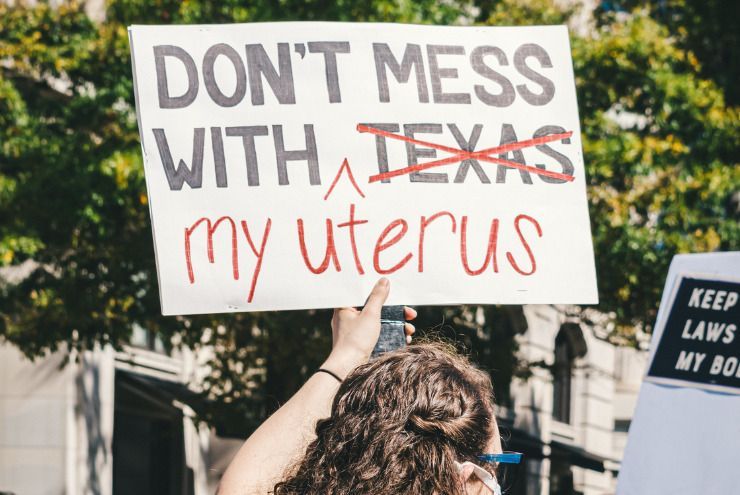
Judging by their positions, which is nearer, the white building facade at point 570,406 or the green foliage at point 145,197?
the green foliage at point 145,197

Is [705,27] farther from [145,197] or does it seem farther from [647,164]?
[145,197]

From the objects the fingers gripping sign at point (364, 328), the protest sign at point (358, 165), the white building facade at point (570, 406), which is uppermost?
the protest sign at point (358, 165)

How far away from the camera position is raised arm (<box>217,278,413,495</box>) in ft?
7.00

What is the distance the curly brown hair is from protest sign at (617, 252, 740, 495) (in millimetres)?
1446

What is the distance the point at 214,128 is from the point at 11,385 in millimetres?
10796

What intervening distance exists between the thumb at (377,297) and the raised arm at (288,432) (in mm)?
186

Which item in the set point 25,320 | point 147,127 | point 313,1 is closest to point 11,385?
point 25,320

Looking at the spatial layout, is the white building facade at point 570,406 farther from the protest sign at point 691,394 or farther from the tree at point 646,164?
the protest sign at point 691,394

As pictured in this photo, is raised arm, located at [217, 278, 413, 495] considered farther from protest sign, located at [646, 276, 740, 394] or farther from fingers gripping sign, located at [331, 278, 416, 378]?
protest sign, located at [646, 276, 740, 394]

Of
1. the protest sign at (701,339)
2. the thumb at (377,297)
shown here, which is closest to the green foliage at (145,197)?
the protest sign at (701,339)

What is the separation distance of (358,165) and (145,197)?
19.3 feet

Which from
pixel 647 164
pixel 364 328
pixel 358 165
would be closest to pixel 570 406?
pixel 647 164

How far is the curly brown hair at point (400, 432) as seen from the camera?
180cm

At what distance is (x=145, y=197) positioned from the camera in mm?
8664
